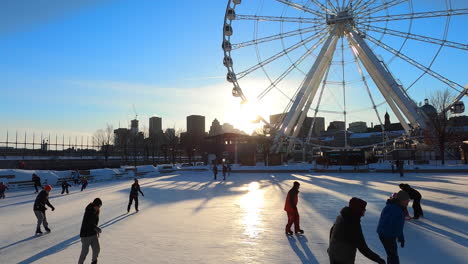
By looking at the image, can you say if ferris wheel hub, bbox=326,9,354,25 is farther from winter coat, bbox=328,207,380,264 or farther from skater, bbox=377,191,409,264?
winter coat, bbox=328,207,380,264

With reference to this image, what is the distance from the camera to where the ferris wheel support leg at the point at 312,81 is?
36250 mm

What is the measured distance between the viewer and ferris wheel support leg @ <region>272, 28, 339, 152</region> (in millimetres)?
36250

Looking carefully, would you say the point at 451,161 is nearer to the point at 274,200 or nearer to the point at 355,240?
the point at 274,200

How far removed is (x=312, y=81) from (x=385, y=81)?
7376 mm

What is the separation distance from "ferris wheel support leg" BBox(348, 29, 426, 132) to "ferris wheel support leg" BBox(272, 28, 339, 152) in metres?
2.53

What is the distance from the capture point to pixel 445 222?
34.2 feet

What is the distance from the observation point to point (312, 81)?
122 ft

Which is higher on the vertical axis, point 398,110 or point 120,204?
point 398,110

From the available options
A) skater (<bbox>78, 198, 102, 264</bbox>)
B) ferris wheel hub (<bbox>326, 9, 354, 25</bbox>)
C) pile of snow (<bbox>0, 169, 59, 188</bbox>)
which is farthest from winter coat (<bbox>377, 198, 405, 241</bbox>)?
ferris wheel hub (<bbox>326, 9, 354, 25</bbox>)

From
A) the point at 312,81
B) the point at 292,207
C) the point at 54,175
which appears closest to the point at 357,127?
the point at 312,81

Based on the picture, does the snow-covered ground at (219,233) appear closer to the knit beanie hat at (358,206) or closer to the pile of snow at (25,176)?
the knit beanie hat at (358,206)

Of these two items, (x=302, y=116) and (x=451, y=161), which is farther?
(x=451, y=161)

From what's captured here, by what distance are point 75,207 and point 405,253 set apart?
14033mm

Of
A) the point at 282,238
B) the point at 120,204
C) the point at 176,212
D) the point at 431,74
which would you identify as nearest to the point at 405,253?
the point at 282,238
